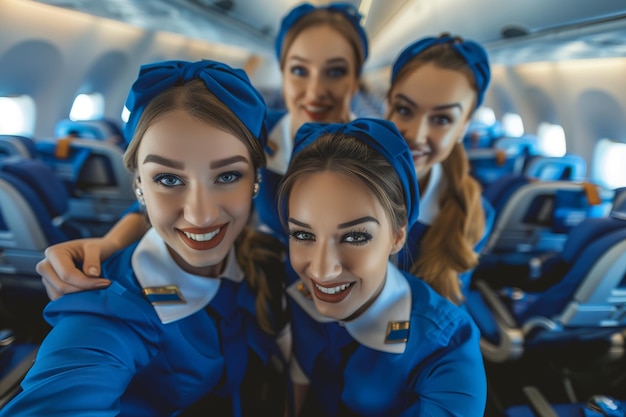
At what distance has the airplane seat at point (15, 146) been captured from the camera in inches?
80.3

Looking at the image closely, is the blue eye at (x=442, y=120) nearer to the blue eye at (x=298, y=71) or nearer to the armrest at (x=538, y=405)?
the blue eye at (x=298, y=71)

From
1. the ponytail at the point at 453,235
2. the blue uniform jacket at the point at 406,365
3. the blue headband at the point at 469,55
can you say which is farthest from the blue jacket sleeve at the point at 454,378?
the blue headband at the point at 469,55

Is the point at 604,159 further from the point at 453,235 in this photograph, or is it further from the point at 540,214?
the point at 453,235

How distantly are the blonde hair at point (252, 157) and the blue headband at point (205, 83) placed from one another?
0.01m

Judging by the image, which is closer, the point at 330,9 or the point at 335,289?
the point at 335,289

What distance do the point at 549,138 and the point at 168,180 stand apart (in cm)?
731

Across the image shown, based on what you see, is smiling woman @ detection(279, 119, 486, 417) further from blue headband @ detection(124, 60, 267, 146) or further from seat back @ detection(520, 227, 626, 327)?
seat back @ detection(520, 227, 626, 327)

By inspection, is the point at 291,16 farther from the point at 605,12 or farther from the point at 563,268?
the point at 563,268

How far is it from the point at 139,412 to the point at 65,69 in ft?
15.6

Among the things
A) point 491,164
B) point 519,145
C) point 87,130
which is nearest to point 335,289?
point 491,164

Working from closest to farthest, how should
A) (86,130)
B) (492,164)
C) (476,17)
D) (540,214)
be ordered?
(540,214), (476,17), (86,130), (492,164)

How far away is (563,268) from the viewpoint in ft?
6.81

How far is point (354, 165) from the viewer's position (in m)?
0.95

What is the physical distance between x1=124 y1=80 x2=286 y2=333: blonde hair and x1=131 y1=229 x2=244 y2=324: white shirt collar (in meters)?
0.18
